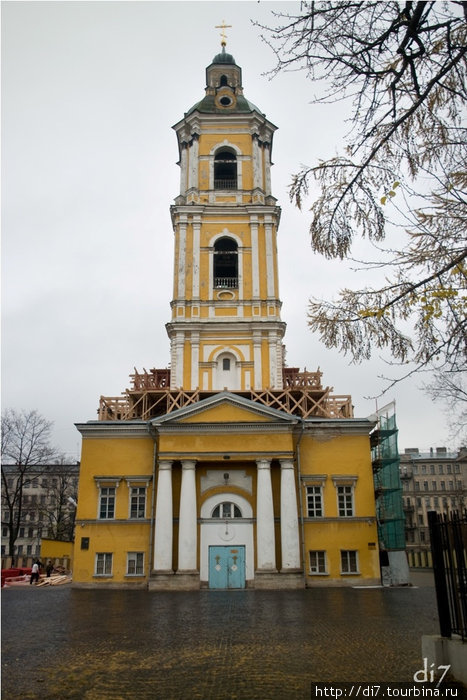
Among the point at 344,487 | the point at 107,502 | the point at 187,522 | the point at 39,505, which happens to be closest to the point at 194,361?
the point at 107,502

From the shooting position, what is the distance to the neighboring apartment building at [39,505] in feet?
151

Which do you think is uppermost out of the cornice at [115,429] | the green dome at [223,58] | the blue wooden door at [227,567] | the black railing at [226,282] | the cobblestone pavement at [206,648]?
the green dome at [223,58]

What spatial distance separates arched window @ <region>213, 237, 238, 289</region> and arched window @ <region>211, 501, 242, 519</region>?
12.4 m

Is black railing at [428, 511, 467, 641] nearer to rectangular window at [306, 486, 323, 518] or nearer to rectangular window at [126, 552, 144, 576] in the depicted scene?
rectangular window at [306, 486, 323, 518]

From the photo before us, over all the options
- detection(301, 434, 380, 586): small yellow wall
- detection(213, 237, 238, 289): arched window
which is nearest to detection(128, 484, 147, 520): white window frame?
detection(301, 434, 380, 586): small yellow wall

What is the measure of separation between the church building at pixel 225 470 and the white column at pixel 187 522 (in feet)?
0.15

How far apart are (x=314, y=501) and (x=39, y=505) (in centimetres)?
4503

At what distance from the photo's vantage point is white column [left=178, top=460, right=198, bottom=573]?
2353 centimetres

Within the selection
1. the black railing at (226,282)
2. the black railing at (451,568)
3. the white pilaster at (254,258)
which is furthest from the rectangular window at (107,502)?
the black railing at (451,568)

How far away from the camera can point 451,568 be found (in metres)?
6.94

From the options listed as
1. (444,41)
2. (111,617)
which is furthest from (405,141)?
(111,617)

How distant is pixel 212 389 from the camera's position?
96.3ft

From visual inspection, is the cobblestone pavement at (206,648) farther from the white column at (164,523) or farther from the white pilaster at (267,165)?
the white pilaster at (267,165)

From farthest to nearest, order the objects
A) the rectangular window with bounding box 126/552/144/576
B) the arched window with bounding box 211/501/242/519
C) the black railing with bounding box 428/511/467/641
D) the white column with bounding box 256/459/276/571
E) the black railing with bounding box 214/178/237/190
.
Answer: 1. the black railing with bounding box 214/178/237/190
2. the arched window with bounding box 211/501/242/519
3. the rectangular window with bounding box 126/552/144/576
4. the white column with bounding box 256/459/276/571
5. the black railing with bounding box 428/511/467/641
